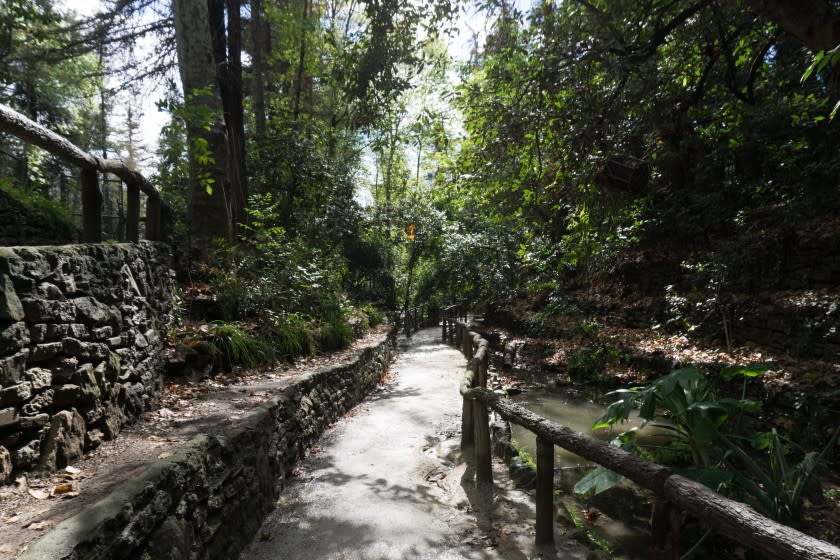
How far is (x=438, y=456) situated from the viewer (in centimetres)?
549

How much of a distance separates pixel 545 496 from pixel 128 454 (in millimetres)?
2932

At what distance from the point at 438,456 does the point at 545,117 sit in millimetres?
4854

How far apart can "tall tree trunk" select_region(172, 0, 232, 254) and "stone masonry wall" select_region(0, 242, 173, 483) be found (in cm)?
351

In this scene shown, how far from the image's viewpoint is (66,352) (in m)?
2.77

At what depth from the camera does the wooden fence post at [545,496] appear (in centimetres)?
322

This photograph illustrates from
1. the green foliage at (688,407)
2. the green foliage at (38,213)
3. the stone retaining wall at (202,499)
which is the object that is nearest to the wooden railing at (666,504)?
the green foliage at (688,407)

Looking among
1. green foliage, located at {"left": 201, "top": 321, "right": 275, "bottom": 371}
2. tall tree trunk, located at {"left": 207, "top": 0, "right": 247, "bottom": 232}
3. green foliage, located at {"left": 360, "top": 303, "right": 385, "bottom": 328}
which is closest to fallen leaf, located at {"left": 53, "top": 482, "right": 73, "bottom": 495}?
green foliage, located at {"left": 201, "top": 321, "right": 275, "bottom": 371}

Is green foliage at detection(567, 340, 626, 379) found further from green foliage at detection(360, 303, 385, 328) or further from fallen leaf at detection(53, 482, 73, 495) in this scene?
fallen leaf at detection(53, 482, 73, 495)

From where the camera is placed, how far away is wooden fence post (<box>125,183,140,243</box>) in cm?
419

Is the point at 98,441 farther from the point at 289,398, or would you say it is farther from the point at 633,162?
the point at 633,162

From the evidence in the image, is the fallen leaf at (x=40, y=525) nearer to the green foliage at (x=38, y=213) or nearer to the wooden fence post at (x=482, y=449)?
the wooden fence post at (x=482, y=449)

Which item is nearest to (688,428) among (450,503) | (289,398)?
(450,503)

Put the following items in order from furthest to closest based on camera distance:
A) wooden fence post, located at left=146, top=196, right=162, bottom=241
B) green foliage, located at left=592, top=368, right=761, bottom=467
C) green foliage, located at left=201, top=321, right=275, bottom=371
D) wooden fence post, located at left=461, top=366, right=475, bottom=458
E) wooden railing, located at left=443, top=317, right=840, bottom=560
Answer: green foliage, located at left=201, top=321, right=275, bottom=371 < wooden fence post, located at left=461, top=366, right=475, bottom=458 < wooden fence post, located at left=146, top=196, right=162, bottom=241 < green foliage, located at left=592, top=368, right=761, bottom=467 < wooden railing, located at left=443, top=317, right=840, bottom=560

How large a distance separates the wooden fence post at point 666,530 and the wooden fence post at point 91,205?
4.34m
